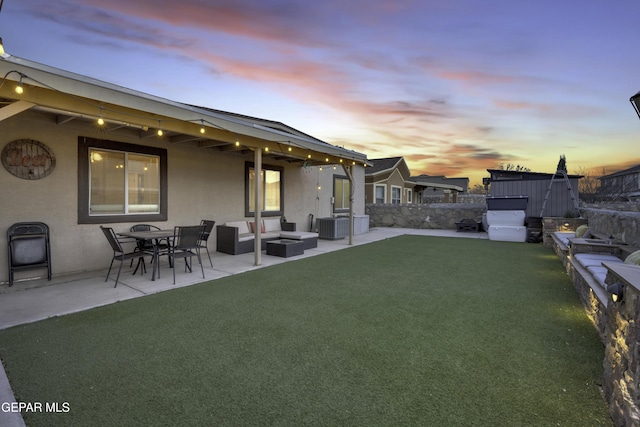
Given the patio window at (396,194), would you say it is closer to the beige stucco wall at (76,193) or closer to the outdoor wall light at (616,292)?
the beige stucco wall at (76,193)

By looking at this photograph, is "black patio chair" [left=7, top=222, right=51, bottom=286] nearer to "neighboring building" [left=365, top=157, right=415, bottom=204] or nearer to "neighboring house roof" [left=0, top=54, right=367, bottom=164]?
"neighboring house roof" [left=0, top=54, right=367, bottom=164]

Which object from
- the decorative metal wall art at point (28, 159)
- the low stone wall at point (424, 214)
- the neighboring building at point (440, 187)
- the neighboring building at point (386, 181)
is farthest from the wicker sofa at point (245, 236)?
the neighboring building at point (440, 187)

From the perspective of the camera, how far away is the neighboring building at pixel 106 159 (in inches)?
146

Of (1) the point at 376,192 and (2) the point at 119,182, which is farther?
(1) the point at 376,192

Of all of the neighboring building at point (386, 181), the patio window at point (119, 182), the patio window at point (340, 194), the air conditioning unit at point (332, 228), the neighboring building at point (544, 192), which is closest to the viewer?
the patio window at point (119, 182)

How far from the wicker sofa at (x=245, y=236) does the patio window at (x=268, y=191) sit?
537mm

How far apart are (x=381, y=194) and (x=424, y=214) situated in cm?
518

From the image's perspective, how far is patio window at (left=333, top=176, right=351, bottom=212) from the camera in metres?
12.5

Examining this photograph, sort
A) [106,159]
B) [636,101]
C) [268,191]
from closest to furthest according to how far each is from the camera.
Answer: [636,101]
[106,159]
[268,191]

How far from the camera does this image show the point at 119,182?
604 cm

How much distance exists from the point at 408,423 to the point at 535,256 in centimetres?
737

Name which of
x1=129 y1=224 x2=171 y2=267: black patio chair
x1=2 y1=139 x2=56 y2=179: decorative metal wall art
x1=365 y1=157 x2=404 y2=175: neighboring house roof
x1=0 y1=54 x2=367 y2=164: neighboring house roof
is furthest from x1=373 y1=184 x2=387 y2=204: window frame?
x1=2 y1=139 x2=56 y2=179: decorative metal wall art

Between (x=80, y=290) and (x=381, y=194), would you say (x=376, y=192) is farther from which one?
(x=80, y=290)

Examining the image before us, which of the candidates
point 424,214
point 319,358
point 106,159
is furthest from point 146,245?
point 424,214
